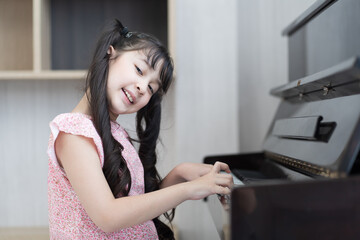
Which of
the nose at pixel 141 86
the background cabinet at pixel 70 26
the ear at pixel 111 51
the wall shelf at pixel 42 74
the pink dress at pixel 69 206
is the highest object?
the background cabinet at pixel 70 26

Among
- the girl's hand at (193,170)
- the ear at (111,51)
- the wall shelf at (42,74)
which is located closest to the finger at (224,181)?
the girl's hand at (193,170)

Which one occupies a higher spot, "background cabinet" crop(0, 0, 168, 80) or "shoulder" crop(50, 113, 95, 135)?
"background cabinet" crop(0, 0, 168, 80)

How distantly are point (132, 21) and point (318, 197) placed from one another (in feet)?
4.56

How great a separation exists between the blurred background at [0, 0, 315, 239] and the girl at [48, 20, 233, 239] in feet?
1.45

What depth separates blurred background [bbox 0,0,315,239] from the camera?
1.57m

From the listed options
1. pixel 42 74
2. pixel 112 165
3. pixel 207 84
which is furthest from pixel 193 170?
pixel 42 74

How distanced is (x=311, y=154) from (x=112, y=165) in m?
0.51

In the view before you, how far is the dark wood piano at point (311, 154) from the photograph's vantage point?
618 millimetres

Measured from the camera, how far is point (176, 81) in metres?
1.57

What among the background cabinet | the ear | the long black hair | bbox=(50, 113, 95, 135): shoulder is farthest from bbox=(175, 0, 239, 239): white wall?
bbox=(50, 113, 95, 135): shoulder

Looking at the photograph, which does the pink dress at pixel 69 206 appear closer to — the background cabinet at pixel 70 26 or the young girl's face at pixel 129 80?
the young girl's face at pixel 129 80

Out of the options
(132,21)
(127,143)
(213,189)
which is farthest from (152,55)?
(132,21)

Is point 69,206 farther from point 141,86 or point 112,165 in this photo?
point 141,86

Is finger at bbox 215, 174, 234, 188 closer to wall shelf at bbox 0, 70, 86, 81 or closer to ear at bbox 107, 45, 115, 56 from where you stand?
ear at bbox 107, 45, 115, 56
